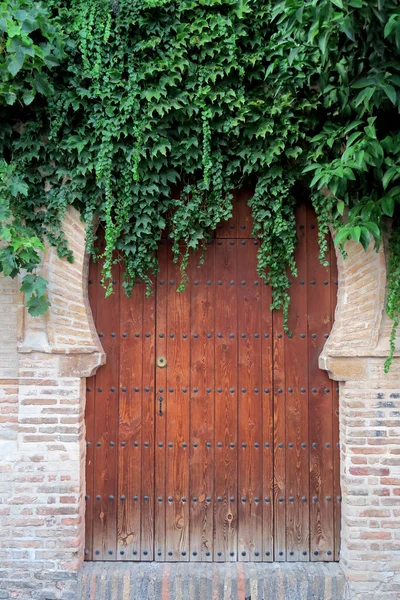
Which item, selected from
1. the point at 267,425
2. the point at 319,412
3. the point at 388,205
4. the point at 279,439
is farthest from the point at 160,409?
the point at 388,205

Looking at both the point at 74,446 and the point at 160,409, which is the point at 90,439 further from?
the point at 160,409

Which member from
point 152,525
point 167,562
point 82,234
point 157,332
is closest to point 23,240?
point 82,234

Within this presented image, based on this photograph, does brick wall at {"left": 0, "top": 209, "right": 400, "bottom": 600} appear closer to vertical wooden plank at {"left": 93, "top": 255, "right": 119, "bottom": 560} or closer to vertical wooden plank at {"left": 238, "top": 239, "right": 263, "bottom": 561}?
vertical wooden plank at {"left": 93, "top": 255, "right": 119, "bottom": 560}

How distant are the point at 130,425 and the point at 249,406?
90cm

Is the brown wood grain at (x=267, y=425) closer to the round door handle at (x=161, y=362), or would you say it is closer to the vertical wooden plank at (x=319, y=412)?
the vertical wooden plank at (x=319, y=412)

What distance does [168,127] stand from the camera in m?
3.57

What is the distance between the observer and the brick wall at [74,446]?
355 centimetres

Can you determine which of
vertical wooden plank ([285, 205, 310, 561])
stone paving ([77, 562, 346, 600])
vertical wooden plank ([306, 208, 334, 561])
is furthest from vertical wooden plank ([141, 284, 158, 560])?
vertical wooden plank ([306, 208, 334, 561])

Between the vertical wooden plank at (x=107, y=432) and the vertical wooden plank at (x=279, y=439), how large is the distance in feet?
3.88

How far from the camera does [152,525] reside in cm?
381

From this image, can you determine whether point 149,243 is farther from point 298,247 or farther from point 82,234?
point 298,247

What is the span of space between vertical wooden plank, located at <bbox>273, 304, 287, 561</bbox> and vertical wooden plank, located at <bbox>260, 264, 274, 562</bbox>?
3 cm

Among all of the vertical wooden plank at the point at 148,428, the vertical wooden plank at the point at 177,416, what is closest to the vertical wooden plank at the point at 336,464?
the vertical wooden plank at the point at 177,416

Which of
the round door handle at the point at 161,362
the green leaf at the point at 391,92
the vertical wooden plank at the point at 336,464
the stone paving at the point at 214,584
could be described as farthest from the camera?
the round door handle at the point at 161,362
